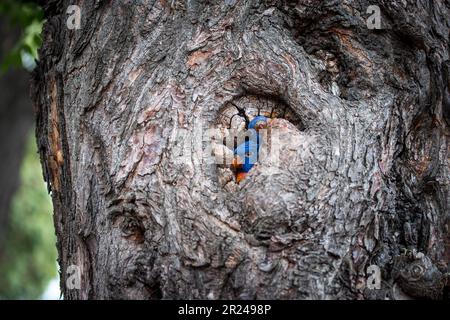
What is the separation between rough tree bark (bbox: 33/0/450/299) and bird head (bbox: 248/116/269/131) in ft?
0.28

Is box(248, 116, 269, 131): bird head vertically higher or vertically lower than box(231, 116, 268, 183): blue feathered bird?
higher

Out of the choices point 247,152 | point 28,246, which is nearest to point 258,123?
point 247,152

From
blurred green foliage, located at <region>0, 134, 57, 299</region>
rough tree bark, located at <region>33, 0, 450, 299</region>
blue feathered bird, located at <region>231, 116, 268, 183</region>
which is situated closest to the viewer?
rough tree bark, located at <region>33, 0, 450, 299</region>

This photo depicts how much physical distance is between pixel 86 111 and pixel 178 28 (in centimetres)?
60

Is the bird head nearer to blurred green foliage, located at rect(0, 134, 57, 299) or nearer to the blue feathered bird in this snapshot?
the blue feathered bird

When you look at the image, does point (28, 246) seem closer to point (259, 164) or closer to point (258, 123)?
point (258, 123)

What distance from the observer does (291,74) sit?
3.22 m

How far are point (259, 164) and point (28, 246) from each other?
9250mm

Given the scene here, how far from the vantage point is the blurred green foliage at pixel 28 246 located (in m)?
11.1

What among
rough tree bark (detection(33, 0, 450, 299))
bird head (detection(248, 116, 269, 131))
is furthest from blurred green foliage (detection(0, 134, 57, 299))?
bird head (detection(248, 116, 269, 131))

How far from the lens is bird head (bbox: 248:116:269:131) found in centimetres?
318

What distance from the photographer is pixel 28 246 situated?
37.6 ft
